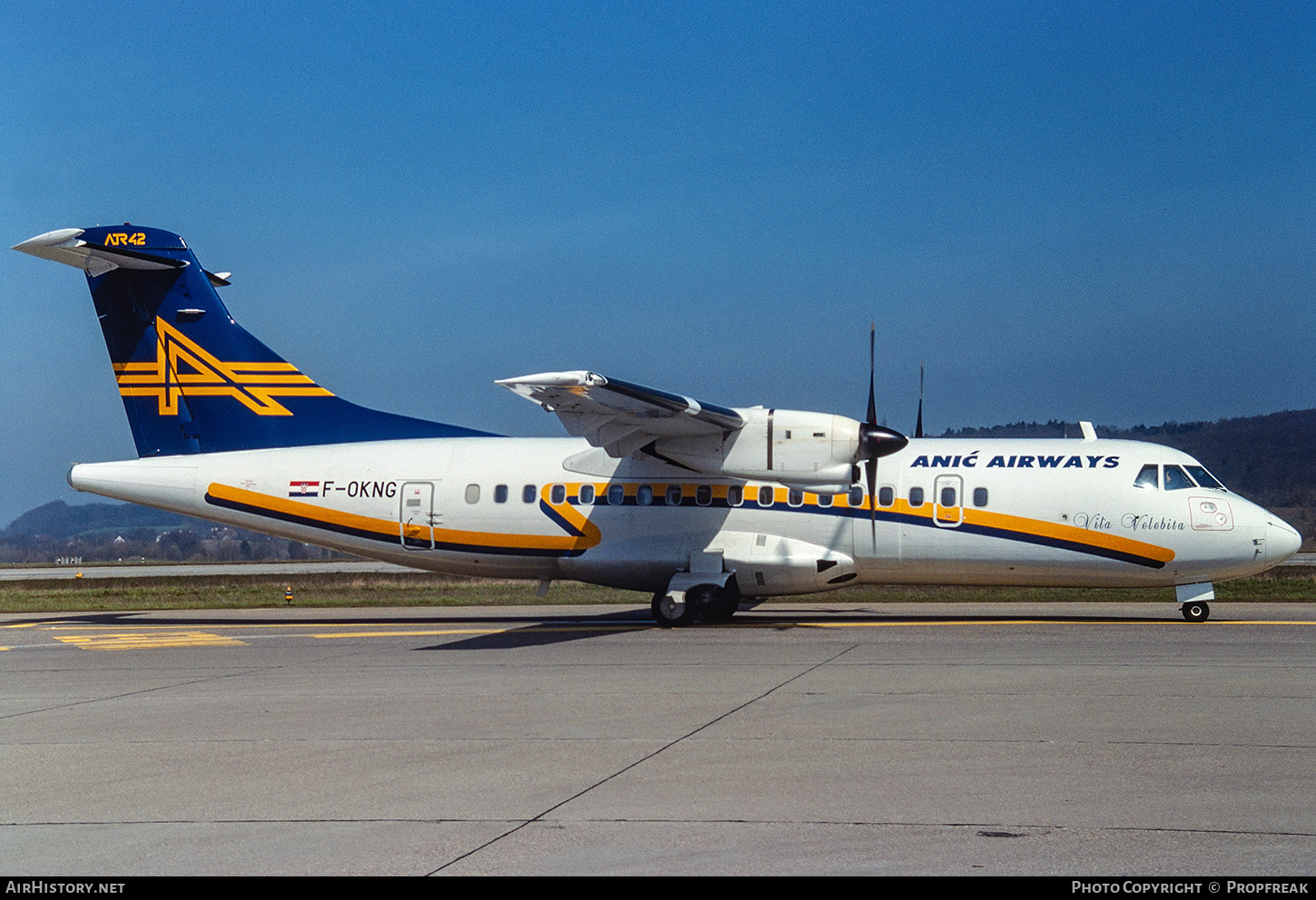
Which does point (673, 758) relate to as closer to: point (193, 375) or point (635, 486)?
point (635, 486)

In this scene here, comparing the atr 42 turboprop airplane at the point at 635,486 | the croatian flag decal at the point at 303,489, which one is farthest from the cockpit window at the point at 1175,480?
the croatian flag decal at the point at 303,489

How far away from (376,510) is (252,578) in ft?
87.8

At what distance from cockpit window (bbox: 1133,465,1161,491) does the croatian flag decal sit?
1496 centimetres

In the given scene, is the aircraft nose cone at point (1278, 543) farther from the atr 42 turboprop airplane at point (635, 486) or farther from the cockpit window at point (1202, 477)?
the cockpit window at point (1202, 477)

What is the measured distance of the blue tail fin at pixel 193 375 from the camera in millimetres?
23656

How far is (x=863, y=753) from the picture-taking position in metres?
8.89

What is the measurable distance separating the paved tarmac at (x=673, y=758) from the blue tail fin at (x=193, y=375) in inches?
277

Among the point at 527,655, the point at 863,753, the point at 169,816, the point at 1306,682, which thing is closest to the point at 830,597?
the point at 527,655

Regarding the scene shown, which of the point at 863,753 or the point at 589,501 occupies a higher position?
the point at 589,501

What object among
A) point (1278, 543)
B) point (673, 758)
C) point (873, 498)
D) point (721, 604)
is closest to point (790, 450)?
point (873, 498)

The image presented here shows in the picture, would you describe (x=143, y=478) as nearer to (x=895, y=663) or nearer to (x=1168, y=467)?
(x=895, y=663)

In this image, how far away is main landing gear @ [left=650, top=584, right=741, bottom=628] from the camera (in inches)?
835
